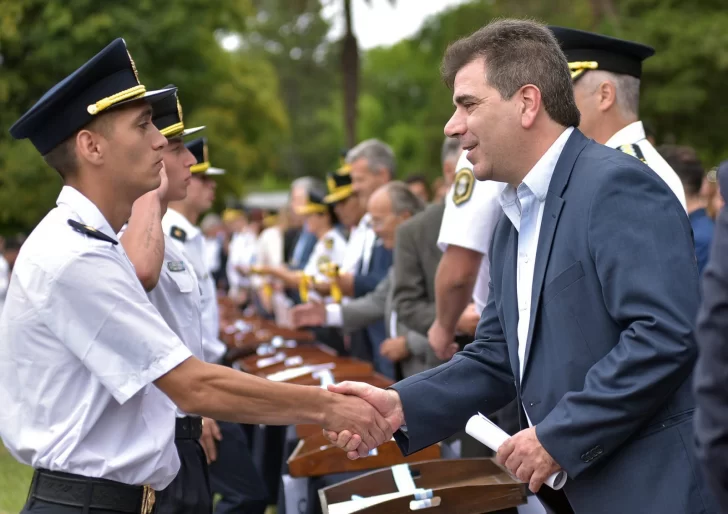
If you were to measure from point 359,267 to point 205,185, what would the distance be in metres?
2.00

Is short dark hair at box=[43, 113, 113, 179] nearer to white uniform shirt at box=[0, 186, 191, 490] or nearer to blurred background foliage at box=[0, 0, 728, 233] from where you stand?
white uniform shirt at box=[0, 186, 191, 490]

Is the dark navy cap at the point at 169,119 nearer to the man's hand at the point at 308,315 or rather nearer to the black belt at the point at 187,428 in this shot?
the black belt at the point at 187,428

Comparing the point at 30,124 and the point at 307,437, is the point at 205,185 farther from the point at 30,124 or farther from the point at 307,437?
the point at 30,124

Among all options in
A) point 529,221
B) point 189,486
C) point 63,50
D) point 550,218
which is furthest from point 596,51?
point 63,50

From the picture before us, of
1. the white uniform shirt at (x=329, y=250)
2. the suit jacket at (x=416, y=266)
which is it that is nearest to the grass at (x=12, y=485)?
the white uniform shirt at (x=329, y=250)

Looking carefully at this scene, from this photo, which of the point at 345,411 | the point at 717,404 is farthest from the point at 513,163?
the point at 717,404

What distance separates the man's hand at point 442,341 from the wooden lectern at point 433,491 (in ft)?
4.07

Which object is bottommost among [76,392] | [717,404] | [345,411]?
[345,411]

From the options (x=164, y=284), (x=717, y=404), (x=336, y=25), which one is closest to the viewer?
(x=717, y=404)

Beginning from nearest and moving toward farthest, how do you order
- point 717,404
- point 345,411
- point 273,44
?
point 717,404, point 345,411, point 273,44

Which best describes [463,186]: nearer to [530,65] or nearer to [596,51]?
[596,51]

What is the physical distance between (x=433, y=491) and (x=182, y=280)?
1487 millimetres

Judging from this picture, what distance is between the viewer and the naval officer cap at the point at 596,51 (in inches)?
166

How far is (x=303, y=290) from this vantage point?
8.66 metres
